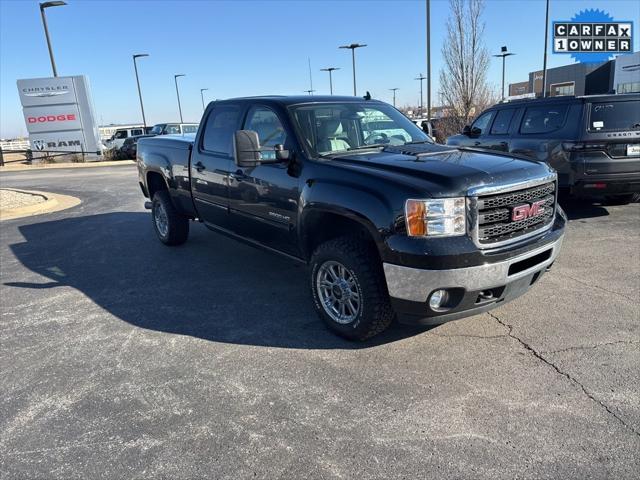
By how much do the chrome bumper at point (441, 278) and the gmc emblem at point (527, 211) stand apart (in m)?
0.28

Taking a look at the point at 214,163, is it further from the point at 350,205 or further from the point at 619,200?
the point at 619,200

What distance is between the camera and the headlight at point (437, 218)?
10.2ft

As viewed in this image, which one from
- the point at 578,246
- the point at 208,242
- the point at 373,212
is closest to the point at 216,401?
the point at 373,212

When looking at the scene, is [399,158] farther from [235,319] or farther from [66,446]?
[66,446]

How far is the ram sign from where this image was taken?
956 inches

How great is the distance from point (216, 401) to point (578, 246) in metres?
5.11

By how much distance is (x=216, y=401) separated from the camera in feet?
10.1

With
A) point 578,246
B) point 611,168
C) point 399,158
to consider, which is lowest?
point 578,246

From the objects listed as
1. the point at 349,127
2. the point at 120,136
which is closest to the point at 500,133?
the point at 349,127

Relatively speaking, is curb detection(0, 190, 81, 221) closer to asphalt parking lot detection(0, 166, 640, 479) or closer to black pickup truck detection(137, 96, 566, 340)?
asphalt parking lot detection(0, 166, 640, 479)

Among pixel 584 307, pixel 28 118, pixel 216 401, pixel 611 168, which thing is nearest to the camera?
pixel 216 401

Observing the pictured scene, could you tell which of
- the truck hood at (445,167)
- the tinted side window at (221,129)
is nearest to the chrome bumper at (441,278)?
the truck hood at (445,167)

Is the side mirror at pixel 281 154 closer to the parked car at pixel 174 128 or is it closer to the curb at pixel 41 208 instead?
the curb at pixel 41 208

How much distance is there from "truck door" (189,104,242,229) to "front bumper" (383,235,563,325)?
8.21ft
